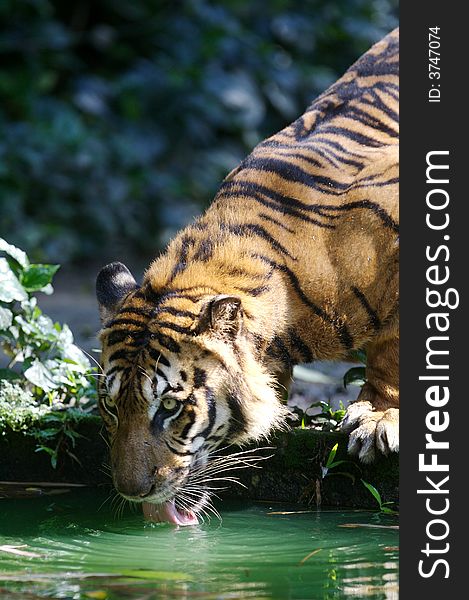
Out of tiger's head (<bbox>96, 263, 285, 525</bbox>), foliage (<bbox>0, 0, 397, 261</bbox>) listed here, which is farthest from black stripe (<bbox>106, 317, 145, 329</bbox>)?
foliage (<bbox>0, 0, 397, 261</bbox>)

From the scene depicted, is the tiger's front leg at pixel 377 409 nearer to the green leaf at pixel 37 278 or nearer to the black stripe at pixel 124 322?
the black stripe at pixel 124 322

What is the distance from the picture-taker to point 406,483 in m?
4.25

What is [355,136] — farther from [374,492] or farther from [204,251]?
[374,492]

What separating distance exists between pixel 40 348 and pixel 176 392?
5.02 ft

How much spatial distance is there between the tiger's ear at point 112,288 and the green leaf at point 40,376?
0.79 meters

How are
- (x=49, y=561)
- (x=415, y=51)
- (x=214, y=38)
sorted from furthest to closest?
(x=214, y=38)
(x=415, y=51)
(x=49, y=561)

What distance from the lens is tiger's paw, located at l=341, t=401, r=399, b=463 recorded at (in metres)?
4.87

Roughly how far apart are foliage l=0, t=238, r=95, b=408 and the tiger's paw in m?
1.42

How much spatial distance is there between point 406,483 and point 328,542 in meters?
0.44

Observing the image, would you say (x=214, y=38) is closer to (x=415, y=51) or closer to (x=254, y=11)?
(x=254, y=11)

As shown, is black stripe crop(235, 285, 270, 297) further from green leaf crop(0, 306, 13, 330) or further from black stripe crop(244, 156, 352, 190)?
green leaf crop(0, 306, 13, 330)

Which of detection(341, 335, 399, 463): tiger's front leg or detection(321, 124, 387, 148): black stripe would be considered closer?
detection(341, 335, 399, 463): tiger's front leg

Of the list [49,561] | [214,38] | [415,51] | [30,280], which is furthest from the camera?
[214,38]

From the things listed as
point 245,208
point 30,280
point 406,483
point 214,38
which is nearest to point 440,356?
point 406,483
